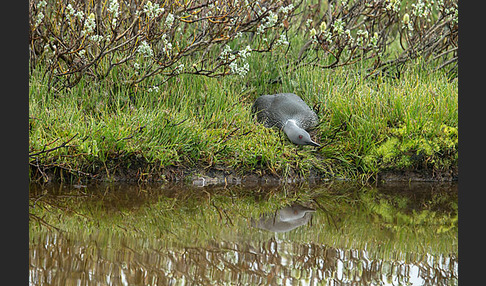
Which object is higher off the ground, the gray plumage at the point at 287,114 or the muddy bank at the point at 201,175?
the gray plumage at the point at 287,114

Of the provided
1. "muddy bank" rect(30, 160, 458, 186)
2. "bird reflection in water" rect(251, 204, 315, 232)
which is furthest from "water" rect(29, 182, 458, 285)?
"muddy bank" rect(30, 160, 458, 186)

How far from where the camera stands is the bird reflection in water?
5.09m

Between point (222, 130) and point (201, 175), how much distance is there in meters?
0.63

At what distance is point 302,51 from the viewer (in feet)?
28.5

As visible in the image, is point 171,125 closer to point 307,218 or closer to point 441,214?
point 307,218

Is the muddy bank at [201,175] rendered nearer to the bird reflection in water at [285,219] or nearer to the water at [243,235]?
the water at [243,235]

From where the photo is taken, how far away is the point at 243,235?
4785 mm

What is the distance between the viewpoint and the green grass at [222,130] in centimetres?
665

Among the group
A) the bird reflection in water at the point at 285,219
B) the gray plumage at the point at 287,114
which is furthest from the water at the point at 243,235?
the gray plumage at the point at 287,114

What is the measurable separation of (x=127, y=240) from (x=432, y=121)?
164 inches

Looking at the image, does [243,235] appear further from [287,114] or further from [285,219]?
[287,114]

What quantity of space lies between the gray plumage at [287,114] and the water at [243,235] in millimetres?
864

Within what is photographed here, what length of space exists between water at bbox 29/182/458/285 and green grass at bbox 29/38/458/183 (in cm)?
38

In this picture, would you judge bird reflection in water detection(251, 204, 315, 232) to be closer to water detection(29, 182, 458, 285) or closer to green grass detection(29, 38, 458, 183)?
water detection(29, 182, 458, 285)
